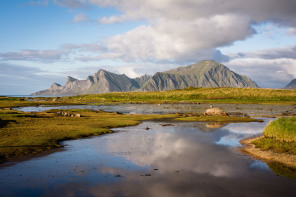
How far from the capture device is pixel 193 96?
194m

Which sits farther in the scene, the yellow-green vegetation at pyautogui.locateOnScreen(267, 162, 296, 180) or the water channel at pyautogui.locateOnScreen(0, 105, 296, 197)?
the yellow-green vegetation at pyautogui.locateOnScreen(267, 162, 296, 180)

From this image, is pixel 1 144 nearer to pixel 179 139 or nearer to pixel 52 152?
pixel 52 152

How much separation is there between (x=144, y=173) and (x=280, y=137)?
22.9 metres

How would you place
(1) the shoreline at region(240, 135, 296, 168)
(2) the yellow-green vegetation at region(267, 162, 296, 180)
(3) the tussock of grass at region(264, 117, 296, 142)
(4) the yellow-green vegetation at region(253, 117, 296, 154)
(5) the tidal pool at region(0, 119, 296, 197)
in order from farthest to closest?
(3) the tussock of grass at region(264, 117, 296, 142) → (4) the yellow-green vegetation at region(253, 117, 296, 154) → (1) the shoreline at region(240, 135, 296, 168) → (2) the yellow-green vegetation at region(267, 162, 296, 180) → (5) the tidal pool at region(0, 119, 296, 197)

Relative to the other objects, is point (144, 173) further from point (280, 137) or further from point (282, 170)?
point (280, 137)

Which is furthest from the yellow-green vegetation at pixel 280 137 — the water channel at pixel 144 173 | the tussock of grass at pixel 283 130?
the water channel at pixel 144 173

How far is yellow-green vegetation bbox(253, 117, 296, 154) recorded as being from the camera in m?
31.1

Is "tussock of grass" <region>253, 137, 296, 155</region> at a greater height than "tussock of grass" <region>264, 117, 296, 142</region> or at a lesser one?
lesser

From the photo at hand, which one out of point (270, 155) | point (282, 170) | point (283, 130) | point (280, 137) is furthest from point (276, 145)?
point (282, 170)

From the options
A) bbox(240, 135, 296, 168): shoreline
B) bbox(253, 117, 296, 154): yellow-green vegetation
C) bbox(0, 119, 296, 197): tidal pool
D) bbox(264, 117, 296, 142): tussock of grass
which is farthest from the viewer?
bbox(264, 117, 296, 142): tussock of grass

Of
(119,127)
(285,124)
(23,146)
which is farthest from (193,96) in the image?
(23,146)

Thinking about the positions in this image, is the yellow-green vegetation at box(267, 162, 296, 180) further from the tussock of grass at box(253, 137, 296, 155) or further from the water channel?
the tussock of grass at box(253, 137, 296, 155)

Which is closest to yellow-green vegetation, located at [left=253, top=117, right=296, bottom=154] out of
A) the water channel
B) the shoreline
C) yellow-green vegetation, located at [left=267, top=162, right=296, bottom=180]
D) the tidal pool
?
the shoreline

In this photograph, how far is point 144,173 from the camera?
23.0 m
